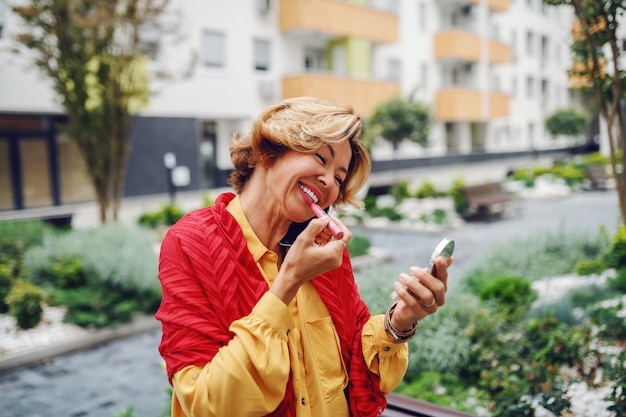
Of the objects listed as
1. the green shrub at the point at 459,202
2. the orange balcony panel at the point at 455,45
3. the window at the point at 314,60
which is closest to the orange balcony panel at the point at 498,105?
the orange balcony panel at the point at 455,45

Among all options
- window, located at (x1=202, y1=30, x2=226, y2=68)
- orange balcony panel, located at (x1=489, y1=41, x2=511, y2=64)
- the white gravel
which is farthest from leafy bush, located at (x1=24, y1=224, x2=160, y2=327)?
orange balcony panel, located at (x1=489, y1=41, x2=511, y2=64)

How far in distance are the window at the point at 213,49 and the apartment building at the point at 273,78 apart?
1.7 inches

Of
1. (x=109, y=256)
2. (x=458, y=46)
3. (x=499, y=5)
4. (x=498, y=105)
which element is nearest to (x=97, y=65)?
(x=109, y=256)

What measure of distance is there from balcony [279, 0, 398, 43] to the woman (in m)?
21.0

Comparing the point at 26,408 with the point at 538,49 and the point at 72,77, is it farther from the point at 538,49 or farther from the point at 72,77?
the point at 538,49

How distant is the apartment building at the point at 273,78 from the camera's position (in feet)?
52.7

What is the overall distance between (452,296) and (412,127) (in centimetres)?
1166

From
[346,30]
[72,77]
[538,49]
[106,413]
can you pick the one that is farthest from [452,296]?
[538,49]

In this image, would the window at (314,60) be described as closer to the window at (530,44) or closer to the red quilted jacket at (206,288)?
the window at (530,44)

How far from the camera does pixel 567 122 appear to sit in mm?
26141

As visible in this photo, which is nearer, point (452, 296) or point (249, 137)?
point (249, 137)

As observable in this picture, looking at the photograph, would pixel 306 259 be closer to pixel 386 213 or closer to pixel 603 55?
pixel 603 55

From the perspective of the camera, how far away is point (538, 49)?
126 feet

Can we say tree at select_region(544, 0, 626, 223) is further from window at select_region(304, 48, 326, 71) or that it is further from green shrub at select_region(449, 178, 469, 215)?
window at select_region(304, 48, 326, 71)
